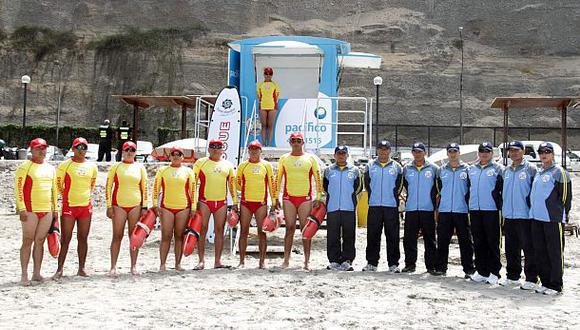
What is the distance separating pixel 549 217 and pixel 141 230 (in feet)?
16.8

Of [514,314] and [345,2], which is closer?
[514,314]

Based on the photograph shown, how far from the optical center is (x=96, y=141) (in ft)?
136

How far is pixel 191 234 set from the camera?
29.6 ft

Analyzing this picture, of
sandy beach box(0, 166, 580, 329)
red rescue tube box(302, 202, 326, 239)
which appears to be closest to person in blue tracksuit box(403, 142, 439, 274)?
sandy beach box(0, 166, 580, 329)

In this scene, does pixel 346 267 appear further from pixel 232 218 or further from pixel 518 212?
pixel 518 212

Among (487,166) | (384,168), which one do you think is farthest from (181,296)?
(487,166)

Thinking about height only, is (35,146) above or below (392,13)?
below

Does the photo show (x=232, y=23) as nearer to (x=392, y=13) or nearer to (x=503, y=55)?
(x=392, y=13)

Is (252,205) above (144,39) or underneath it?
underneath

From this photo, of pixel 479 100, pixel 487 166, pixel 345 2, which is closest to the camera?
pixel 487 166

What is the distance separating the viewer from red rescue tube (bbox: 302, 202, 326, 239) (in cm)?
942

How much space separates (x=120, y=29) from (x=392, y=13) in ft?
74.9

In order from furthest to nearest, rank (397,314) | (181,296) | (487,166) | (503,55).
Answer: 1. (503,55)
2. (487,166)
3. (181,296)
4. (397,314)

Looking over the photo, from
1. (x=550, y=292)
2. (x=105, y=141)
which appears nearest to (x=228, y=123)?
(x=550, y=292)
